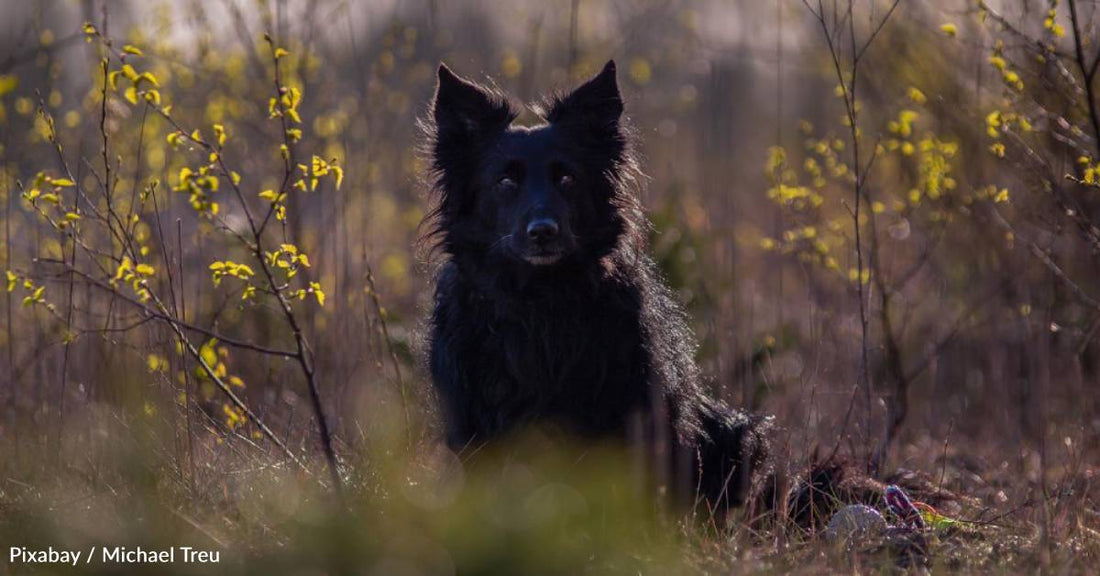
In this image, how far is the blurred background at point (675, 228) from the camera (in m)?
5.51

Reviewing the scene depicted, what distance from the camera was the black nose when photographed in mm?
4988

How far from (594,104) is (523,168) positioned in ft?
1.59

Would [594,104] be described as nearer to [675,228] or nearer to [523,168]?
[523,168]

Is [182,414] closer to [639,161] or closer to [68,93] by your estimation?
[639,161]

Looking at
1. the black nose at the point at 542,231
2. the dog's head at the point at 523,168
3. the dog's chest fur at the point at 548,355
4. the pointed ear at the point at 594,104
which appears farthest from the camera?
the pointed ear at the point at 594,104

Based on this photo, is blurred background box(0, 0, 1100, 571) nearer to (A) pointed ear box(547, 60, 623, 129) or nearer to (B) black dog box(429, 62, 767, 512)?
(B) black dog box(429, 62, 767, 512)

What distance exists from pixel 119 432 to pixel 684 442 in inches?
98.6

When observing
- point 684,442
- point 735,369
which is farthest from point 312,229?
point 684,442

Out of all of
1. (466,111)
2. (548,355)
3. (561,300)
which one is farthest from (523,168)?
(548,355)

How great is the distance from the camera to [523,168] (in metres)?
5.38

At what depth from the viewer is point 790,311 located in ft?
36.2

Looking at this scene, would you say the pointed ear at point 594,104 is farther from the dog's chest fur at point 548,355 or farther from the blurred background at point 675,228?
the dog's chest fur at point 548,355

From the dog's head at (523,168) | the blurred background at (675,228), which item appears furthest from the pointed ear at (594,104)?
the blurred background at (675,228)

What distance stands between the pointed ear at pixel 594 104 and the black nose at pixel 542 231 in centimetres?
77
